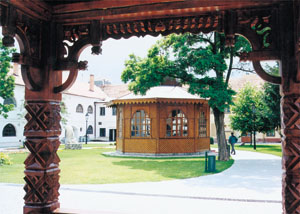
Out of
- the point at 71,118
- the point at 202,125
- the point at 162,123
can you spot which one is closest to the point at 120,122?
the point at 162,123

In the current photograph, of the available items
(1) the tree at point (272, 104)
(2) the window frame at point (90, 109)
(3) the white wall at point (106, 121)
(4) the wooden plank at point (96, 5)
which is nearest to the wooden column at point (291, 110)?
(4) the wooden plank at point (96, 5)

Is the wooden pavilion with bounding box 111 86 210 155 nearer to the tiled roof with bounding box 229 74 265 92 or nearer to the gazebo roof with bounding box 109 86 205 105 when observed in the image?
the gazebo roof with bounding box 109 86 205 105

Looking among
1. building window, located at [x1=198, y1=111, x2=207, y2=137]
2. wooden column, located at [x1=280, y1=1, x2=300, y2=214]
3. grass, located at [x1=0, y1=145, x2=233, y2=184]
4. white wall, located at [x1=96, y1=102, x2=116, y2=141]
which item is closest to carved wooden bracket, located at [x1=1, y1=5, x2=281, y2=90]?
wooden column, located at [x1=280, y1=1, x2=300, y2=214]

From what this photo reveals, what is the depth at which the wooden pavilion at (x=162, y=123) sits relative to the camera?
62.6 feet

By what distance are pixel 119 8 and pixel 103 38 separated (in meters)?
0.49

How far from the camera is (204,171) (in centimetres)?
1293

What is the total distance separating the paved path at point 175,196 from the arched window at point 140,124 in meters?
8.59

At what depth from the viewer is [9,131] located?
32156 millimetres

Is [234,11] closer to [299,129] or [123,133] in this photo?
[299,129]

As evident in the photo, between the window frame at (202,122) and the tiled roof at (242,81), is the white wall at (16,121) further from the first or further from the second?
the tiled roof at (242,81)

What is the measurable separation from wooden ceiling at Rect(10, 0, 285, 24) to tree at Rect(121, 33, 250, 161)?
10.4 meters

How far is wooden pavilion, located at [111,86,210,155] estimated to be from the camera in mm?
19078

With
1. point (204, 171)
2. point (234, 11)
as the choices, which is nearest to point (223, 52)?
point (204, 171)

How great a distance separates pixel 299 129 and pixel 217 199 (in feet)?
15.0
